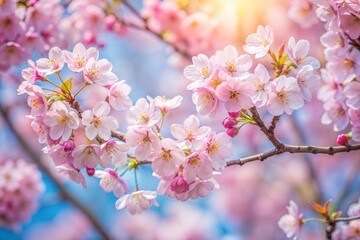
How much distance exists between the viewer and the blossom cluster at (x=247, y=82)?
1.36 m

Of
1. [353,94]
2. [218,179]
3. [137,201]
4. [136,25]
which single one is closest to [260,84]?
[353,94]

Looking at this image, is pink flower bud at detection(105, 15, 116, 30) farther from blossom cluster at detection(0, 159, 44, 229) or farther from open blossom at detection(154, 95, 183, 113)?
open blossom at detection(154, 95, 183, 113)

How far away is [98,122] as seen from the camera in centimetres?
140

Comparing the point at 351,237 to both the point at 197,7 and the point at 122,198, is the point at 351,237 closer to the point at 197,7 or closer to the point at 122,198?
the point at 122,198

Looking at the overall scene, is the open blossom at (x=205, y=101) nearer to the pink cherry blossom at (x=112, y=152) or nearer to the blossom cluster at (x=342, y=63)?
the pink cherry blossom at (x=112, y=152)

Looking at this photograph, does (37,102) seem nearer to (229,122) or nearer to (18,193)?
(229,122)

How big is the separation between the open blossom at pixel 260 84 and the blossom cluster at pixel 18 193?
1661 millimetres

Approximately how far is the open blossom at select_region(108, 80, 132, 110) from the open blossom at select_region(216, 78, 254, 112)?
0.30 m

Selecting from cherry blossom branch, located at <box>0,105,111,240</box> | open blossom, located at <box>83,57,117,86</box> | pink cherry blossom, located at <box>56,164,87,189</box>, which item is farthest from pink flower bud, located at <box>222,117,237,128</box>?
cherry blossom branch, located at <box>0,105,111,240</box>

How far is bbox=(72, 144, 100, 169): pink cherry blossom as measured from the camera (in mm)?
1394

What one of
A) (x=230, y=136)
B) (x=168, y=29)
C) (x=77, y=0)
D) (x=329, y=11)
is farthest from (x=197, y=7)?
(x=230, y=136)

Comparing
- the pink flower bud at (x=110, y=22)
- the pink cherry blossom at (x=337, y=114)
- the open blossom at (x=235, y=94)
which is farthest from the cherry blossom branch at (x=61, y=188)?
the open blossom at (x=235, y=94)

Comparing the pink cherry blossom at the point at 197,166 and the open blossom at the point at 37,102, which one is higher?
the open blossom at the point at 37,102

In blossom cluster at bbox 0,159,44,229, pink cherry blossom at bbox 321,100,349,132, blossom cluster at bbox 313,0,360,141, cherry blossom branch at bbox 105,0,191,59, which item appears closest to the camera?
blossom cluster at bbox 313,0,360,141
